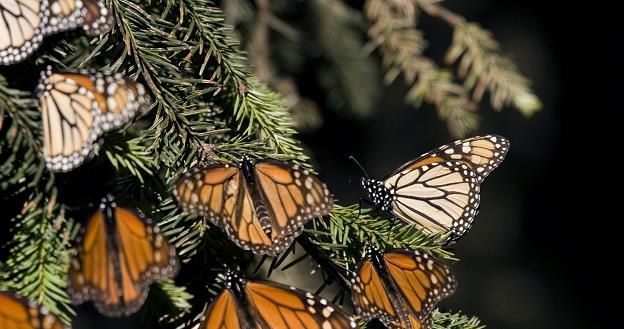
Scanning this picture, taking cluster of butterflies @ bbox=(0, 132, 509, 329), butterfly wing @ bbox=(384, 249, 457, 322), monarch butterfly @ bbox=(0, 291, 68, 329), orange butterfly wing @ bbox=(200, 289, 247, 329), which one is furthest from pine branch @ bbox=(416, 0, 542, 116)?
monarch butterfly @ bbox=(0, 291, 68, 329)

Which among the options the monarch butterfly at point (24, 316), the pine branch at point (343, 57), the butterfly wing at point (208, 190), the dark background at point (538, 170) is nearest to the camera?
the monarch butterfly at point (24, 316)

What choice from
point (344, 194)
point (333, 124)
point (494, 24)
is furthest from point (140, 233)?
point (494, 24)

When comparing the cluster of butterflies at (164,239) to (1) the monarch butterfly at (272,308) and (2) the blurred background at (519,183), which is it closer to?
(1) the monarch butterfly at (272,308)

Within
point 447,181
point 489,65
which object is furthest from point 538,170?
point 447,181

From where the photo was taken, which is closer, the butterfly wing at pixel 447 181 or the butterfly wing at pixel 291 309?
the butterfly wing at pixel 291 309

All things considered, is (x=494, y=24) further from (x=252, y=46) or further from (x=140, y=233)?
(x=140, y=233)

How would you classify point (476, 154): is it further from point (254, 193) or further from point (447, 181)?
point (254, 193)

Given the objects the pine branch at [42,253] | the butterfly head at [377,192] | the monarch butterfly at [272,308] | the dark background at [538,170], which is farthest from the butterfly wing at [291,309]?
the dark background at [538,170]

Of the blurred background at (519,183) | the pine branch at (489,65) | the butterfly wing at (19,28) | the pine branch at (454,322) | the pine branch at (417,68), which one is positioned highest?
the pine branch at (489,65)
